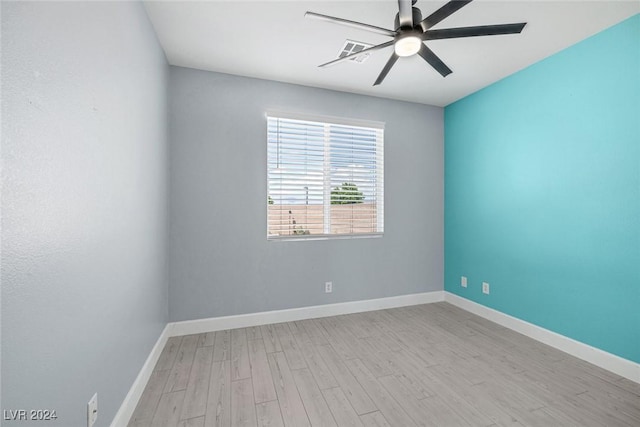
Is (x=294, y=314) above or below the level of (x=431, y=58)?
below

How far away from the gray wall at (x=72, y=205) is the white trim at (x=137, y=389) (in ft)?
0.24

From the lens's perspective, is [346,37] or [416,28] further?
[346,37]

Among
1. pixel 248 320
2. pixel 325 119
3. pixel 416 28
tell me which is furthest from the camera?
pixel 325 119

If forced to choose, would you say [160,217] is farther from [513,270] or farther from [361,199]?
[513,270]

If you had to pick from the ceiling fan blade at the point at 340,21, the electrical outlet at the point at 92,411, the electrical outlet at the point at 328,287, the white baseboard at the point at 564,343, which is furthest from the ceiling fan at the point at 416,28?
the white baseboard at the point at 564,343

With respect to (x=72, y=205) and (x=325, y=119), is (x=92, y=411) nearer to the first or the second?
(x=72, y=205)

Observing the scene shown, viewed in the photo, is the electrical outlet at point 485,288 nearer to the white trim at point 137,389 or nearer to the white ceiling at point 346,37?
the white ceiling at point 346,37

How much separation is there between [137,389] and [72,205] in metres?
1.41

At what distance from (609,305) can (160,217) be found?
150 inches

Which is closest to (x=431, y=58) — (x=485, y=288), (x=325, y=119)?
(x=325, y=119)

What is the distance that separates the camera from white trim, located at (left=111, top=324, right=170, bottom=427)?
1499 millimetres

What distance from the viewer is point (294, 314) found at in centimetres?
306

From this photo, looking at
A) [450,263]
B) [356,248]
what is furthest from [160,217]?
[450,263]

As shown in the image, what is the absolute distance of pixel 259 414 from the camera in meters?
1.66
